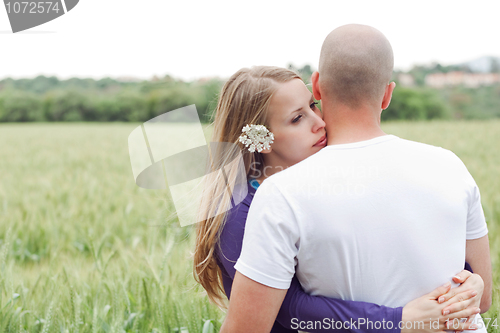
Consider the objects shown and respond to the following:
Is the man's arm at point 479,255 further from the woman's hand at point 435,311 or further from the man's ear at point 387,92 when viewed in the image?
the man's ear at point 387,92

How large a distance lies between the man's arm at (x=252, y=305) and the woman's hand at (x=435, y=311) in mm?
371

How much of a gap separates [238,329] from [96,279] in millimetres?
2037

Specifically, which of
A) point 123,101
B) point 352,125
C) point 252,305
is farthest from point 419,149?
point 123,101

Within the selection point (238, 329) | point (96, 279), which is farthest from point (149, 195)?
point (238, 329)

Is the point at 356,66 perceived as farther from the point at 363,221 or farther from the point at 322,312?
the point at 322,312

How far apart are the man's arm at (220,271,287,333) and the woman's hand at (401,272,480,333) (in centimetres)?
37

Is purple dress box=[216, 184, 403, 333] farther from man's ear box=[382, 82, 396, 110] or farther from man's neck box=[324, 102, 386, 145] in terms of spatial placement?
man's ear box=[382, 82, 396, 110]

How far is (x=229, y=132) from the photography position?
1663 millimetres

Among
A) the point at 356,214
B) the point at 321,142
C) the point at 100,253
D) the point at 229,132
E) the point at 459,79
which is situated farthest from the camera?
the point at 459,79

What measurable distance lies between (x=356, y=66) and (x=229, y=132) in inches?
24.9

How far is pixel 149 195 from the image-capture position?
18.7 feet

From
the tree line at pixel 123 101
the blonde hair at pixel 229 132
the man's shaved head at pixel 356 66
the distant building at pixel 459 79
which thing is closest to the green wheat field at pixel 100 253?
the blonde hair at pixel 229 132

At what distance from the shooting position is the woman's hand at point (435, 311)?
1147 mm

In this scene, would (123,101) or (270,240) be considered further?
(123,101)
